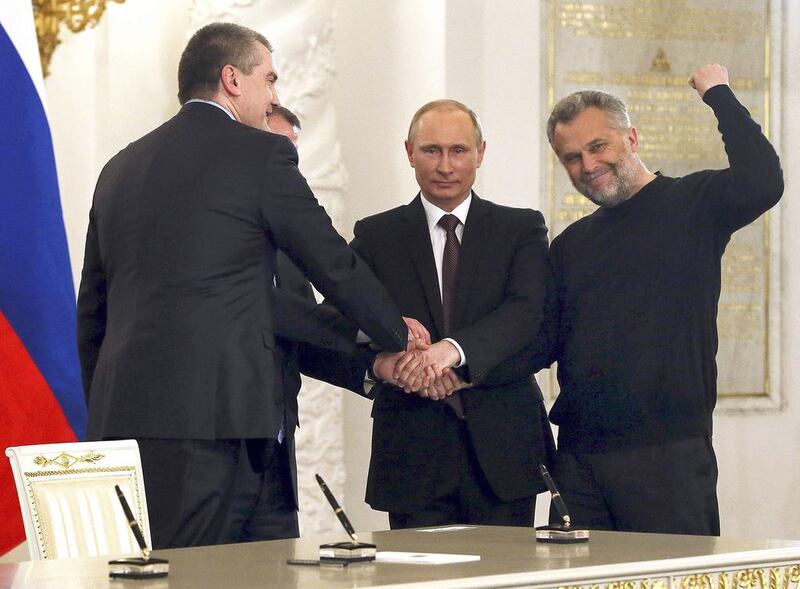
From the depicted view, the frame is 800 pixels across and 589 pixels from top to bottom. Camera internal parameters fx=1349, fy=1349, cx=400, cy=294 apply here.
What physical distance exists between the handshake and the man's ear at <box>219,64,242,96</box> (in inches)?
36.3

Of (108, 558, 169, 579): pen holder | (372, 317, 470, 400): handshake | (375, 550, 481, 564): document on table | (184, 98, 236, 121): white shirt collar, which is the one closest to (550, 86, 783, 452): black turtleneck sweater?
(372, 317, 470, 400): handshake

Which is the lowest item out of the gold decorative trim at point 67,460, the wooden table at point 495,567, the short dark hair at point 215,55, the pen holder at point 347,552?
the wooden table at point 495,567

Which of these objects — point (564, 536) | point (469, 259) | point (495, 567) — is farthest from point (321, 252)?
point (495, 567)

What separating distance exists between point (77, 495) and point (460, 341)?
1414 millimetres

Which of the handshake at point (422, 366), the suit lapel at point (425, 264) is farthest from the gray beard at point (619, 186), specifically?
the handshake at point (422, 366)

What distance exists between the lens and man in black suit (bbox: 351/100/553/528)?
4176mm

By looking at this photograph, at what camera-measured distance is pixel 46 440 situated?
4727mm

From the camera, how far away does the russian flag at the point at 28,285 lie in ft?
15.4

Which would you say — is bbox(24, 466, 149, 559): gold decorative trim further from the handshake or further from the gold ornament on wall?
the gold ornament on wall

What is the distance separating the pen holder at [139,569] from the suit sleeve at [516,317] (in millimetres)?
1854

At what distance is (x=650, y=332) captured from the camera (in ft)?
13.3

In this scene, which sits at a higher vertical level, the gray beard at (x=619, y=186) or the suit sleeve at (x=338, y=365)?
the gray beard at (x=619, y=186)

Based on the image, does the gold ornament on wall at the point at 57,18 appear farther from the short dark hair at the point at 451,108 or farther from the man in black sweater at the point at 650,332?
the man in black sweater at the point at 650,332

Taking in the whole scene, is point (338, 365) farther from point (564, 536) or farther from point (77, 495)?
point (564, 536)
